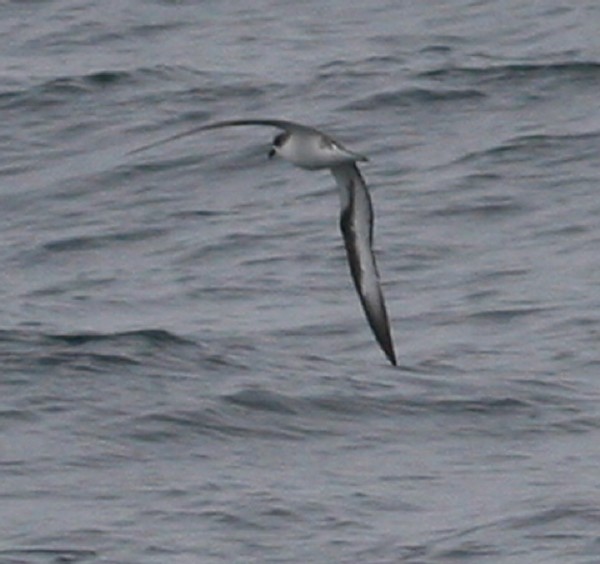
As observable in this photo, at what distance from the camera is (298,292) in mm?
17281

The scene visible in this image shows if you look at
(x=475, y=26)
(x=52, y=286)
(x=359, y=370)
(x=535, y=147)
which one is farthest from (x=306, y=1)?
(x=359, y=370)

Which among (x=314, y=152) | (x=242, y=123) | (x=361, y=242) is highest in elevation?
(x=242, y=123)

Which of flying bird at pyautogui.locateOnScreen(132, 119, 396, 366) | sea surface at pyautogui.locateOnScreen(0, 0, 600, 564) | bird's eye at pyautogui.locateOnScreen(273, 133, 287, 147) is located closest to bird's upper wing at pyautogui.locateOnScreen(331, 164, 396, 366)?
flying bird at pyautogui.locateOnScreen(132, 119, 396, 366)

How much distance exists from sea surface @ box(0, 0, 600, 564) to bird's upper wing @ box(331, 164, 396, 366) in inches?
36.2

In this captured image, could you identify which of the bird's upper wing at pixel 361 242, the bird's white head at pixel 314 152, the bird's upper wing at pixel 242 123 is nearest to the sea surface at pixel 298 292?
the bird's upper wing at pixel 361 242

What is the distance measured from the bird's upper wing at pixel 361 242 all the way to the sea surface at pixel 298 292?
919mm

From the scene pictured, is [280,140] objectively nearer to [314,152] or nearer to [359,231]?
[314,152]

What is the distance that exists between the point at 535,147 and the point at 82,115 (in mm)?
3978

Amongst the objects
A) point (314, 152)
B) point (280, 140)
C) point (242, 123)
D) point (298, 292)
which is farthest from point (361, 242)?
point (298, 292)

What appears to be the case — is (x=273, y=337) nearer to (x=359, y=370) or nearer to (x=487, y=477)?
(x=359, y=370)

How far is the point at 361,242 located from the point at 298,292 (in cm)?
367

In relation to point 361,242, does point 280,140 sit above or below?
above


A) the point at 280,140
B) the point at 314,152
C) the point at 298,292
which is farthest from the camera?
the point at 298,292

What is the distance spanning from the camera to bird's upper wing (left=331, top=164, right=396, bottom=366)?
13.5 metres
